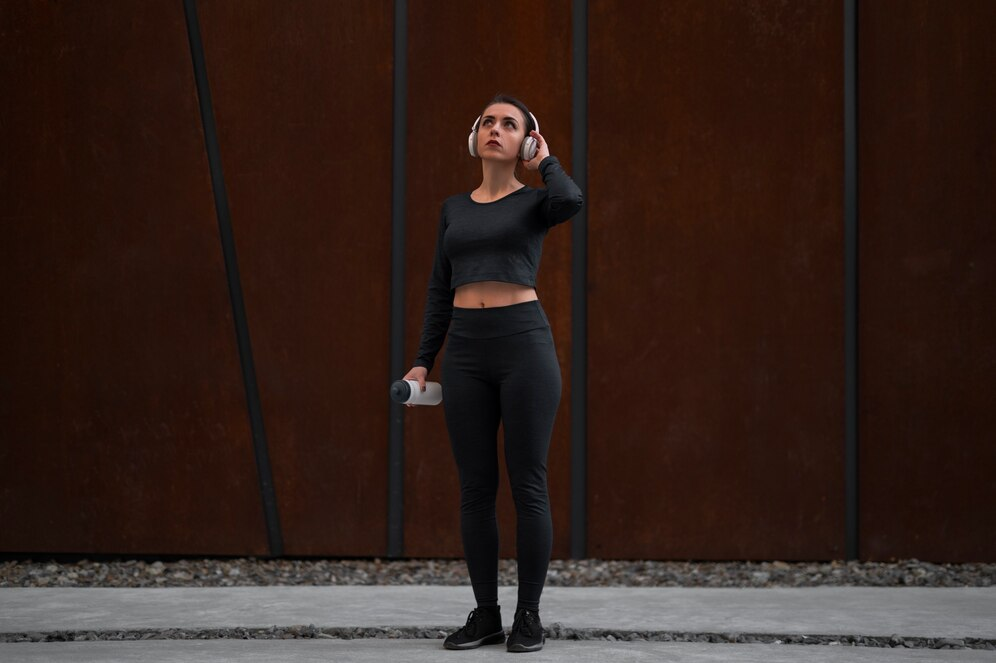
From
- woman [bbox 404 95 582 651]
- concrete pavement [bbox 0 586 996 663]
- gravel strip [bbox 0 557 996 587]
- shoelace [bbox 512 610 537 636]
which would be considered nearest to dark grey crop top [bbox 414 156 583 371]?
woman [bbox 404 95 582 651]

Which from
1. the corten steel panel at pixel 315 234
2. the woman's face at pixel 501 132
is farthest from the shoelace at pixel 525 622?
the corten steel panel at pixel 315 234

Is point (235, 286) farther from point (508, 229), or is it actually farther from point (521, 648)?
point (521, 648)

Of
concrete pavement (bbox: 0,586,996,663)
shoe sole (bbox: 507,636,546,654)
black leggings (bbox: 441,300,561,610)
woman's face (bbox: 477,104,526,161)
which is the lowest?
concrete pavement (bbox: 0,586,996,663)

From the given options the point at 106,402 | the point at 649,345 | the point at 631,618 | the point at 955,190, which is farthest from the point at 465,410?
the point at 955,190

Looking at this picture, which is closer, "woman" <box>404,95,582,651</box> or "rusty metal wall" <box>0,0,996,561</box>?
"woman" <box>404,95,582,651</box>

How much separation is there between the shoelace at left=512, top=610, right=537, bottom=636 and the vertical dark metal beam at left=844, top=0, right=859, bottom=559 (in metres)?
2.62

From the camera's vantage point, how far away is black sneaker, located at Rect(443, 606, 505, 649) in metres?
3.46

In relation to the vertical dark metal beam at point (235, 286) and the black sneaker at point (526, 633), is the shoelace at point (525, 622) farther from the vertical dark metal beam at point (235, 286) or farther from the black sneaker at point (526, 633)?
the vertical dark metal beam at point (235, 286)

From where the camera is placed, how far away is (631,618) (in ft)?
13.3

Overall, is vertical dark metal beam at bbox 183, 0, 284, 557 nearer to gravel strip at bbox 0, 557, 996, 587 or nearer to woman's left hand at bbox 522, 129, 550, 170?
gravel strip at bbox 0, 557, 996, 587

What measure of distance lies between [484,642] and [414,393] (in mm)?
787

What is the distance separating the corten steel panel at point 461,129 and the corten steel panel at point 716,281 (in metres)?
0.16

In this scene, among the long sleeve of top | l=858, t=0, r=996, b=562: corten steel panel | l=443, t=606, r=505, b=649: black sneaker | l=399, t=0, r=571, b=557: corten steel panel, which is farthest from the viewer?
l=399, t=0, r=571, b=557: corten steel panel

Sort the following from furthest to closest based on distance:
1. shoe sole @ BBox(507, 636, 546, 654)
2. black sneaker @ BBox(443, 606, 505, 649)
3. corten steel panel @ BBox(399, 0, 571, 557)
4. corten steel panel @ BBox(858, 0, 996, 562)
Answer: corten steel panel @ BBox(399, 0, 571, 557), corten steel panel @ BBox(858, 0, 996, 562), black sneaker @ BBox(443, 606, 505, 649), shoe sole @ BBox(507, 636, 546, 654)
